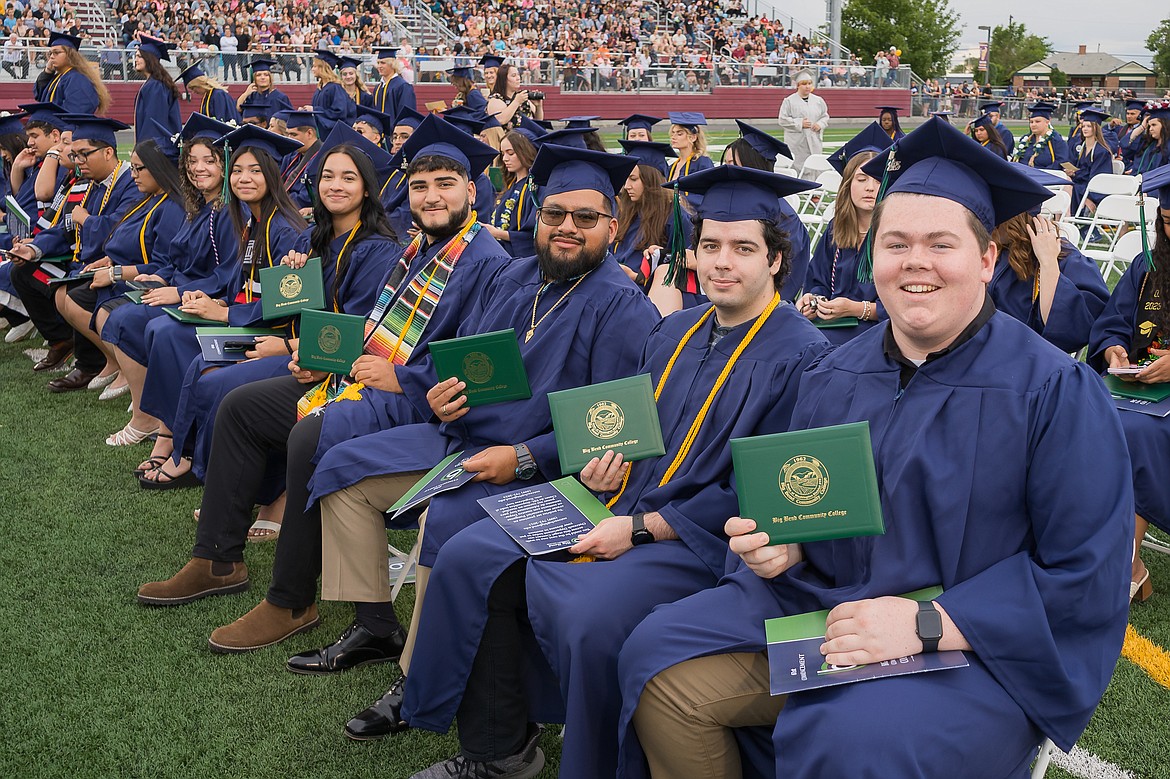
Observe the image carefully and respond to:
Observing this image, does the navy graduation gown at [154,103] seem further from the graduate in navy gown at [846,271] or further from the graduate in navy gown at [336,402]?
the graduate in navy gown at [846,271]

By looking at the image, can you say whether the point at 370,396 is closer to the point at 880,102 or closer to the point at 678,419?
the point at 678,419

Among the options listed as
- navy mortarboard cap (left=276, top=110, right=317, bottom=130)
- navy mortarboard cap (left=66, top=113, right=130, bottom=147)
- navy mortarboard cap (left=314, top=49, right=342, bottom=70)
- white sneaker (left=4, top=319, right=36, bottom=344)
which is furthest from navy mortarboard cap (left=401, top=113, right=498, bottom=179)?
navy mortarboard cap (left=314, top=49, right=342, bottom=70)

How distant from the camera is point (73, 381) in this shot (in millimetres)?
7656

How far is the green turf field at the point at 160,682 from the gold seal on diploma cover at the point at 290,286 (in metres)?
1.20

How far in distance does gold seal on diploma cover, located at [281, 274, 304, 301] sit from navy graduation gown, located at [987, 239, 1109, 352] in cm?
309

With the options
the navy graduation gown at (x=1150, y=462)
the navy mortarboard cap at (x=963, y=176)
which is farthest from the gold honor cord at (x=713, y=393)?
the navy graduation gown at (x=1150, y=462)

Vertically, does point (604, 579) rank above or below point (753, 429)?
Result: below

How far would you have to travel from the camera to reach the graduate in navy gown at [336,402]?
13.4 ft

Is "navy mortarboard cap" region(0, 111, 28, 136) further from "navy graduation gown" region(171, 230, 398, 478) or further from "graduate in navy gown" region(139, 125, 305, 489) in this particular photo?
"navy graduation gown" region(171, 230, 398, 478)

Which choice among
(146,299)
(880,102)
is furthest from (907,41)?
(146,299)

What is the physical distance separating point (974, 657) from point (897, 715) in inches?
9.7

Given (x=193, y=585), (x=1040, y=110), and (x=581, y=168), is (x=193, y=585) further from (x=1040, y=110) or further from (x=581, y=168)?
(x=1040, y=110)

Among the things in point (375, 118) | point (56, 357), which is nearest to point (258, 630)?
point (56, 357)

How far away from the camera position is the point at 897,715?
2156 mm
